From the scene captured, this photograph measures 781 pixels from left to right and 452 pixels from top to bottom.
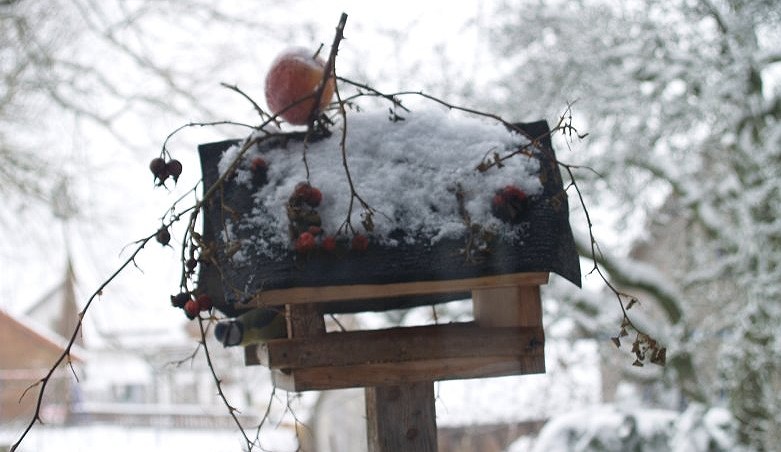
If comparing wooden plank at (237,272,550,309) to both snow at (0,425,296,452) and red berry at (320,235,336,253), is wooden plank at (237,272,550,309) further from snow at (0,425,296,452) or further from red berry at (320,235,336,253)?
snow at (0,425,296,452)

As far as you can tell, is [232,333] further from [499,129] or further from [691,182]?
[691,182]

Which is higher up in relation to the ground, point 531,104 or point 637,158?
point 531,104

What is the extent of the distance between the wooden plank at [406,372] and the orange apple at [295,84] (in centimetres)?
40

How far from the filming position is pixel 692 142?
5172 millimetres

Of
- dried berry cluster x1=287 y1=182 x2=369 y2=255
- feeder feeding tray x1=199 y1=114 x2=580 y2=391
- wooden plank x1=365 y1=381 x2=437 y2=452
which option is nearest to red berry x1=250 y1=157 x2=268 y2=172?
feeder feeding tray x1=199 y1=114 x2=580 y2=391

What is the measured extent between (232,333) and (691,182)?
15.1 feet

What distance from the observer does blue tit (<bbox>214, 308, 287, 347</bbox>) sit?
1.51 metres

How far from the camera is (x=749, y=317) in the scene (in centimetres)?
454

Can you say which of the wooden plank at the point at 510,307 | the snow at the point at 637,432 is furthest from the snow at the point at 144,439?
the wooden plank at the point at 510,307

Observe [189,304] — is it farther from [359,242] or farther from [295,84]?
[295,84]

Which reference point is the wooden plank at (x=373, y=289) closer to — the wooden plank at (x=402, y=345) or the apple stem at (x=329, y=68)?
the wooden plank at (x=402, y=345)

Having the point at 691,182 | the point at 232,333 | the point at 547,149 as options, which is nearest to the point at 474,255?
the point at 547,149

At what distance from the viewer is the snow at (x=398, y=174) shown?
122 cm

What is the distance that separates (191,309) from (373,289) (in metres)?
0.26
